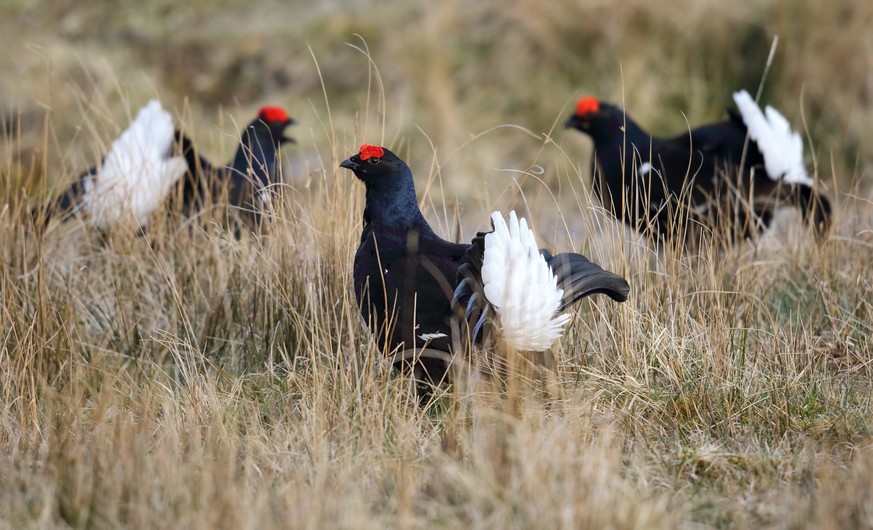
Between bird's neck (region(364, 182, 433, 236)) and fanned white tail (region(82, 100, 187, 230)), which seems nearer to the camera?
bird's neck (region(364, 182, 433, 236))

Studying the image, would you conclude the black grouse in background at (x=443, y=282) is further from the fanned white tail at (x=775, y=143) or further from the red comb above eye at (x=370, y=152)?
the fanned white tail at (x=775, y=143)

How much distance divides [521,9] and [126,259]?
5349 millimetres

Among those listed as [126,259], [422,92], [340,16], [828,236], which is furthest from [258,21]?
[828,236]

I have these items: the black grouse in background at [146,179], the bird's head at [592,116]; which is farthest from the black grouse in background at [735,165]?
the black grouse in background at [146,179]

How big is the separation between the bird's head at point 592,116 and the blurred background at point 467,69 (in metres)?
1.29

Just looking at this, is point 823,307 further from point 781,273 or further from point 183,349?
point 183,349

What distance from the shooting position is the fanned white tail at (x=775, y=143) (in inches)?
206

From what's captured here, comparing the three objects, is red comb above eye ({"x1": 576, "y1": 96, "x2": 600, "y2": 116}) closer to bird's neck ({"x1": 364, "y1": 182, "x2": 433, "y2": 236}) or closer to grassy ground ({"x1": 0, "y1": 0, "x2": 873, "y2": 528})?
grassy ground ({"x1": 0, "y1": 0, "x2": 873, "y2": 528})

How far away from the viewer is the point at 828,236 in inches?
171

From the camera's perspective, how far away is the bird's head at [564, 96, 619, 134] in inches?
219

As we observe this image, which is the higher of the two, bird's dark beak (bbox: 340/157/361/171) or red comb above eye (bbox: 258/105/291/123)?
red comb above eye (bbox: 258/105/291/123)

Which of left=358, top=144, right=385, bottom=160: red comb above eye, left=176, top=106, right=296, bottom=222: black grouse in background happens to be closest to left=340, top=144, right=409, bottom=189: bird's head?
left=358, top=144, right=385, bottom=160: red comb above eye

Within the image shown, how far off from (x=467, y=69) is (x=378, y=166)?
5.67 m

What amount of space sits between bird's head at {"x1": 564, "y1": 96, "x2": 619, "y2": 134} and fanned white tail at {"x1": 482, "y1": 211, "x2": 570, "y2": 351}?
258 centimetres
